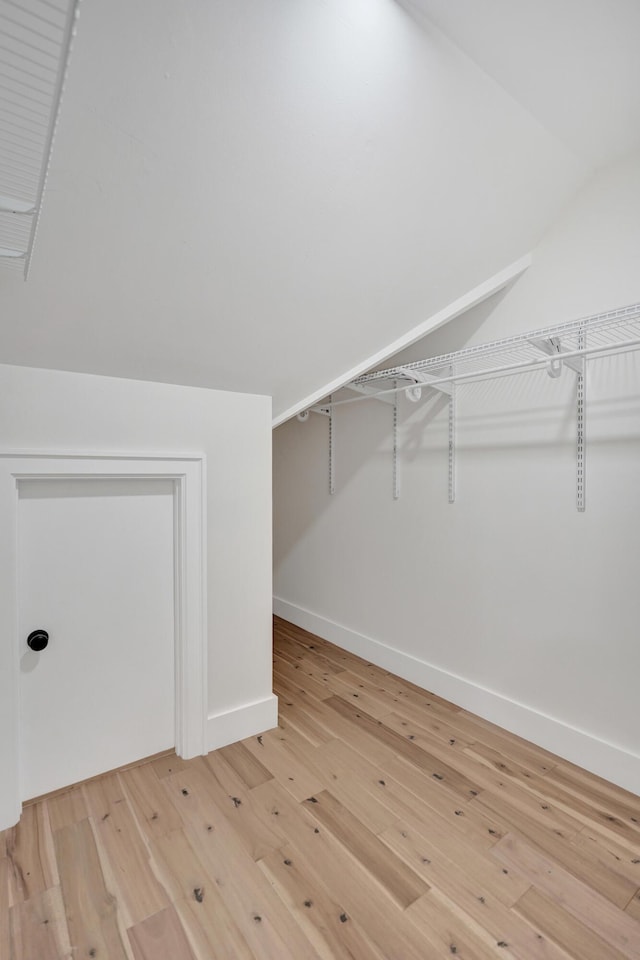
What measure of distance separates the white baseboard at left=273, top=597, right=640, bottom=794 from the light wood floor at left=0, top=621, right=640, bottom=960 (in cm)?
6

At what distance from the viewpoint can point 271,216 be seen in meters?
1.53

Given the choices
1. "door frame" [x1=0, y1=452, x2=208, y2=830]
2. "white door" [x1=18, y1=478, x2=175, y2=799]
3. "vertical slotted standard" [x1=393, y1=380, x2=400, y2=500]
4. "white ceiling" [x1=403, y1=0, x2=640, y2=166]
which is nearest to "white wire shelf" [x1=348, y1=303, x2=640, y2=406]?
"vertical slotted standard" [x1=393, y1=380, x2=400, y2=500]

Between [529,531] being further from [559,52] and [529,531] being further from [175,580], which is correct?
[559,52]

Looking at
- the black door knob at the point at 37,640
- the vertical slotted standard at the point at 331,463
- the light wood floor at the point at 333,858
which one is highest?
the vertical slotted standard at the point at 331,463

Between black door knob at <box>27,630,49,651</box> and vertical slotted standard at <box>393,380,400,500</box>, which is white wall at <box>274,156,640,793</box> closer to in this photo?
vertical slotted standard at <box>393,380,400,500</box>

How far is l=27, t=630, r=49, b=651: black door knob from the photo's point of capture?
72.6 inches

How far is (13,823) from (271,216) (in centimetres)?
227

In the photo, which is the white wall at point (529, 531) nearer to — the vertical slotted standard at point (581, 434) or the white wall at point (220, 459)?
the vertical slotted standard at point (581, 434)

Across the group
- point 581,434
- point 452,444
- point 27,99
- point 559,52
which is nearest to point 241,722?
point 452,444

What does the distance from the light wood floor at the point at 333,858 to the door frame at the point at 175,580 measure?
0.18 metres

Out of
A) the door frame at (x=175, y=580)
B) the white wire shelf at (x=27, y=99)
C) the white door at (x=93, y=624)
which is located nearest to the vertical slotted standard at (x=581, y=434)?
the door frame at (x=175, y=580)

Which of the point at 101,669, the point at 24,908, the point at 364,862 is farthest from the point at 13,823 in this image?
the point at 364,862

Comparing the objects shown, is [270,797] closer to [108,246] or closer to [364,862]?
[364,862]

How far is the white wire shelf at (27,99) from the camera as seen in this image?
615mm
